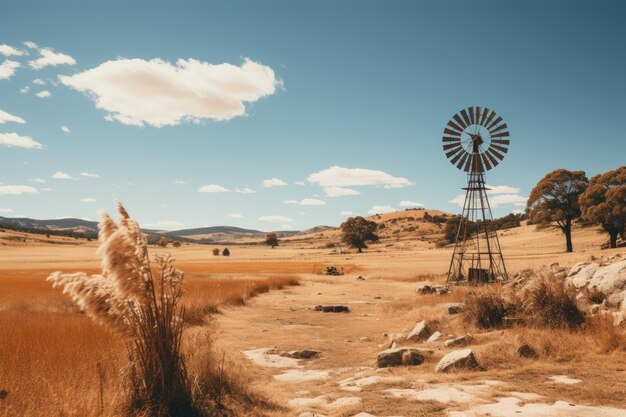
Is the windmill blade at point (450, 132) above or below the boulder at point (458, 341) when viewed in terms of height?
above

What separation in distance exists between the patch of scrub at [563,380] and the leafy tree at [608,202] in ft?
149

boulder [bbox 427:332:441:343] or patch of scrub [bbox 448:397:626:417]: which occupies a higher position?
patch of scrub [bbox 448:397:626:417]

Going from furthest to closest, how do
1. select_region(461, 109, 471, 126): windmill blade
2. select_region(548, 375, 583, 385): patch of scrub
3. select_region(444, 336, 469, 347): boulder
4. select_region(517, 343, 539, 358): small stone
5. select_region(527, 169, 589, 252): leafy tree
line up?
select_region(527, 169, 589, 252): leafy tree → select_region(461, 109, 471, 126): windmill blade → select_region(444, 336, 469, 347): boulder → select_region(517, 343, 539, 358): small stone → select_region(548, 375, 583, 385): patch of scrub

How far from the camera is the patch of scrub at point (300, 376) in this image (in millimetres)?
8469

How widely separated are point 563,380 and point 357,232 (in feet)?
290

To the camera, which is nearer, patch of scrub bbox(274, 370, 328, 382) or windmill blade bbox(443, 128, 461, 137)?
patch of scrub bbox(274, 370, 328, 382)

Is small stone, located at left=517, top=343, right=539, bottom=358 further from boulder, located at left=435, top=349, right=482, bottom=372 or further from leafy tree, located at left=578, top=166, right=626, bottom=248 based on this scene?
leafy tree, located at left=578, top=166, right=626, bottom=248

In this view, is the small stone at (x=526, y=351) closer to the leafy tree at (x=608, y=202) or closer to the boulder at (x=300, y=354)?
the boulder at (x=300, y=354)

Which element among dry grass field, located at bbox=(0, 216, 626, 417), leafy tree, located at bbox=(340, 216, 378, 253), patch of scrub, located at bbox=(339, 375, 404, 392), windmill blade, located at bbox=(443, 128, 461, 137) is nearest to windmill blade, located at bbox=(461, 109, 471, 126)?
windmill blade, located at bbox=(443, 128, 461, 137)

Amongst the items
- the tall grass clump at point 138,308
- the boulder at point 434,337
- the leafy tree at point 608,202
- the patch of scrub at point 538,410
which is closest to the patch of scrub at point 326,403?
the patch of scrub at point 538,410

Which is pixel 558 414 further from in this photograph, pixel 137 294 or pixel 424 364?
pixel 137 294

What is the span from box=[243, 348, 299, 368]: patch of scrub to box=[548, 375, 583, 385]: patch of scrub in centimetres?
493

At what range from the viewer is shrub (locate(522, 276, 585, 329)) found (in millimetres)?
10175

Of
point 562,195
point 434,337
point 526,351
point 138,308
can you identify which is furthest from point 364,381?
point 562,195
